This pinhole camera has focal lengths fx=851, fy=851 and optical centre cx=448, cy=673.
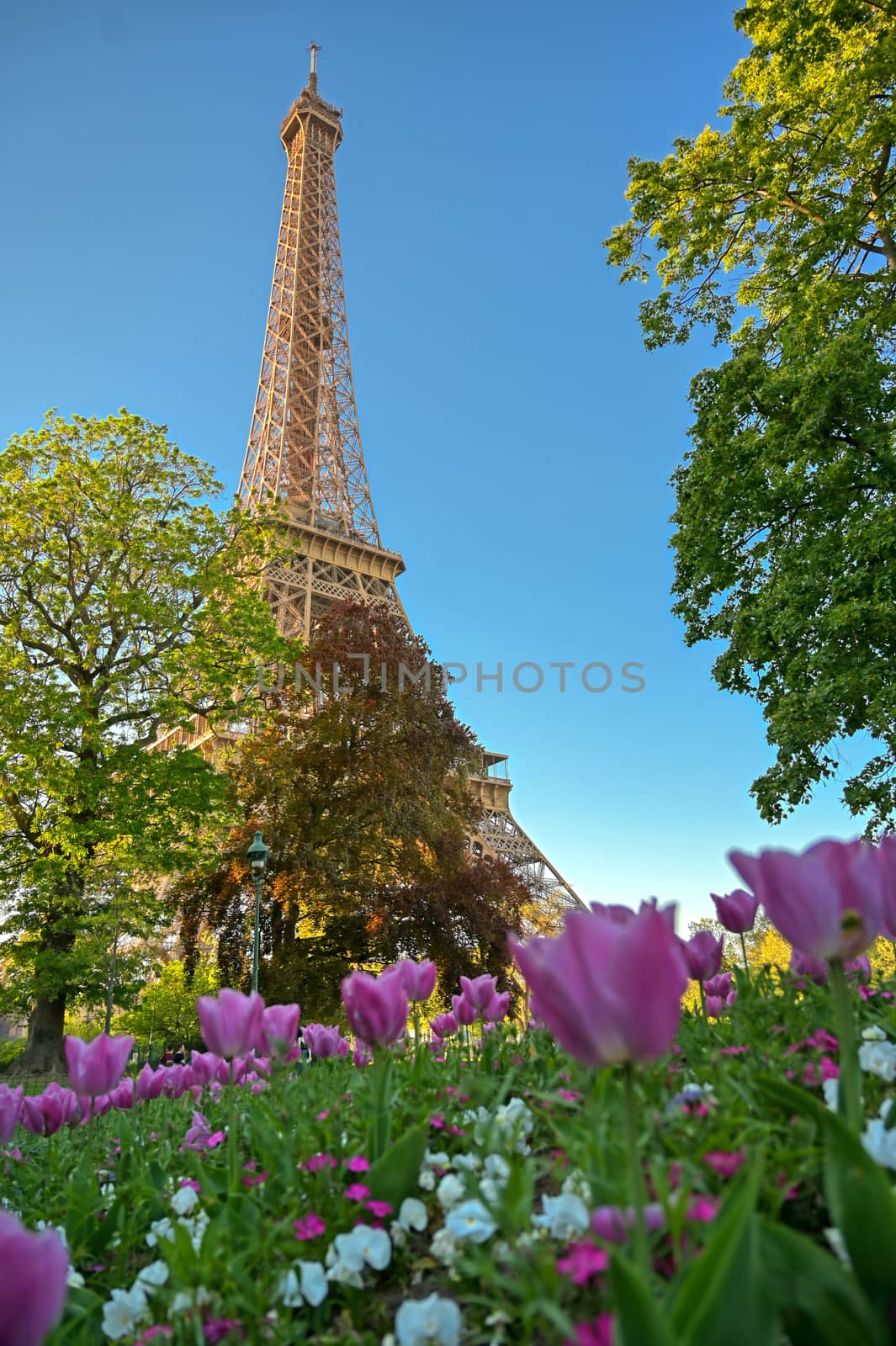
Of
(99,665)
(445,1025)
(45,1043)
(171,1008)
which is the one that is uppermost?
(99,665)

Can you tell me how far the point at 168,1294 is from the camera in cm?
158

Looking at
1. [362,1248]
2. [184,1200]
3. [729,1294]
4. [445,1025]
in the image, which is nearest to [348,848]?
[445,1025]

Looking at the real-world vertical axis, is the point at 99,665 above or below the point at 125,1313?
above

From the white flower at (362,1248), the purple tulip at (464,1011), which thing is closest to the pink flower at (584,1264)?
the white flower at (362,1248)

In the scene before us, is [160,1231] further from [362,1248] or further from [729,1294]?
[729,1294]

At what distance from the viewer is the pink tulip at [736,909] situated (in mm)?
2330

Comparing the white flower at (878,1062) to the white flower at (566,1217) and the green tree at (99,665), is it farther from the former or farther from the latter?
the green tree at (99,665)

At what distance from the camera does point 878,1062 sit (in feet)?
5.50

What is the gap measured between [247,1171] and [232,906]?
17.1m

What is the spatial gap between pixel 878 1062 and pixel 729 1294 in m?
1.04

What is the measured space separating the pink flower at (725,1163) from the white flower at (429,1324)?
43 cm

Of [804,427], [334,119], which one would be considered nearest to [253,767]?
[804,427]

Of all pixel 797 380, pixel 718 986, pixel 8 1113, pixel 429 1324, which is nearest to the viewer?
pixel 429 1324

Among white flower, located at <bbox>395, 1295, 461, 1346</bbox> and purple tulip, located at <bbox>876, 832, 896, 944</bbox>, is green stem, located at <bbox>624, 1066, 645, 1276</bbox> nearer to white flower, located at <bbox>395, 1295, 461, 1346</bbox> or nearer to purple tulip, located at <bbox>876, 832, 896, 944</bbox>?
white flower, located at <bbox>395, 1295, 461, 1346</bbox>
